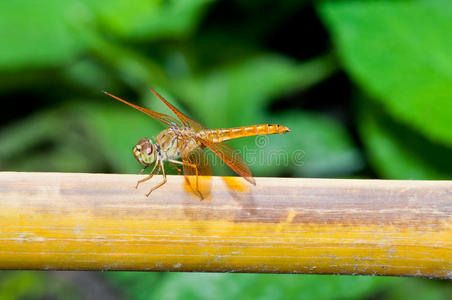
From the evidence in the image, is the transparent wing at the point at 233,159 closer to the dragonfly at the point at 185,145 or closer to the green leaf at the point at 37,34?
the dragonfly at the point at 185,145

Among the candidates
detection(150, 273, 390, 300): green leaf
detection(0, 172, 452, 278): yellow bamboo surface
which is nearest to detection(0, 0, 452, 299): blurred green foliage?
detection(150, 273, 390, 300): green leaf

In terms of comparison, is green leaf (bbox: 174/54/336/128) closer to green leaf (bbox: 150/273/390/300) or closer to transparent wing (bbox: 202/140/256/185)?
transparent wing (bbox: 202/140/256/185)

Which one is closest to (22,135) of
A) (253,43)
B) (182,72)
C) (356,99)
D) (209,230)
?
(182,72)

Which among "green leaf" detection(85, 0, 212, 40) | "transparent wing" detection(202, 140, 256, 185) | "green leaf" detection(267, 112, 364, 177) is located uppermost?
"green leaf" detection(85, 0, 212, 40)

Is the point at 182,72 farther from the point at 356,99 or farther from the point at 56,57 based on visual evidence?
the point at 356,99

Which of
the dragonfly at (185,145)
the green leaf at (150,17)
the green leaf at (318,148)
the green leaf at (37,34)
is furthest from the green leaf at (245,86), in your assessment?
the green leaf at (37,34)
